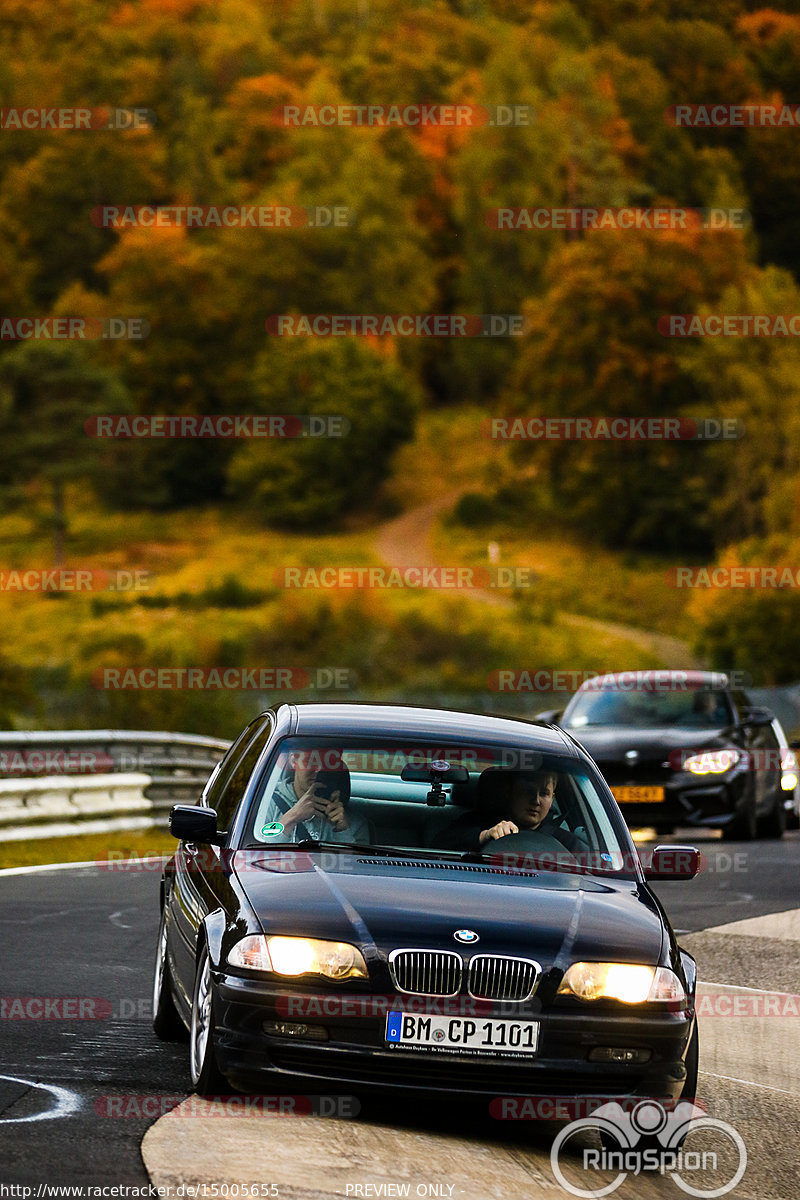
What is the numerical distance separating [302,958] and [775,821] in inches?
561

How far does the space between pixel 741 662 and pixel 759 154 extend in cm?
6861

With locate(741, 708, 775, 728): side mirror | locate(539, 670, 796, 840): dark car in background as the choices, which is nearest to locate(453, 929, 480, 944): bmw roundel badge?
locate(539, 670, 796, 840): dark car in background

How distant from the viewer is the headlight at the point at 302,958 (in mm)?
6383

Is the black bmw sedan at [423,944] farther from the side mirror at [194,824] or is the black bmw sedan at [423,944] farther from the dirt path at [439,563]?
the dirt path at [439,563]

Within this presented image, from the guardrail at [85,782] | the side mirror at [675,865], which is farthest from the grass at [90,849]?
the side mirror at [675,865]

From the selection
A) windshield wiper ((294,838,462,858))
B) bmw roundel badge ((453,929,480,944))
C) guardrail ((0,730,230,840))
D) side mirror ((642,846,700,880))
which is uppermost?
bmw roundel badge ((453,929,480,944))

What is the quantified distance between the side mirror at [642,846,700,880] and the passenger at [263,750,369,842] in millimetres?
1180

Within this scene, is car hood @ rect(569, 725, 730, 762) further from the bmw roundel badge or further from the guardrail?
the bmw roundel badge

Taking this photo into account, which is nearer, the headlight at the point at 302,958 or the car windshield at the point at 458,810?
the headlight at the point at 302,958

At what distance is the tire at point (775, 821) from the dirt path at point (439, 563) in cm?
5590

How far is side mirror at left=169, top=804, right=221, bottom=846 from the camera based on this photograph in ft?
24.3

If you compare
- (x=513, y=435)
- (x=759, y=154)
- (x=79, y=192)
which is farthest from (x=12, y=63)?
(x=513, y=435)

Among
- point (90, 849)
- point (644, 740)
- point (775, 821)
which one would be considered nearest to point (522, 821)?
point (644, 740)

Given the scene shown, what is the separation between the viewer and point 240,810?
7551 mm
